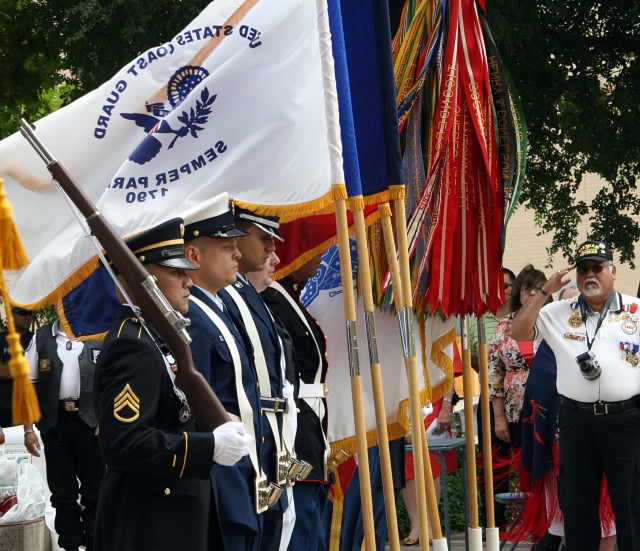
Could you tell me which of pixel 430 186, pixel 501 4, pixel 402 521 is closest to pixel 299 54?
pixel 430 186

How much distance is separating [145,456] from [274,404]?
3.11 feet

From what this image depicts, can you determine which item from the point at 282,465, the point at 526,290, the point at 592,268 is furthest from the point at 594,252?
the point at 282,465

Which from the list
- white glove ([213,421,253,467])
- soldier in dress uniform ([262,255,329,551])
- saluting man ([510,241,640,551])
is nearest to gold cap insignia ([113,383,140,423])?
white glove ([213,421,253,467])

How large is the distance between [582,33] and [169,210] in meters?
6.45

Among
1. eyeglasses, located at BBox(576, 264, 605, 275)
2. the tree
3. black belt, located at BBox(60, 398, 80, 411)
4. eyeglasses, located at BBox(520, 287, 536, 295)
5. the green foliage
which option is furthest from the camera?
the green foliage

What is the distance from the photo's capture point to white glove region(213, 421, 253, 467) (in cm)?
400

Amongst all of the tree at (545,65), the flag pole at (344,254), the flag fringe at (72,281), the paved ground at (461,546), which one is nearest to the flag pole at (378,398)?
the flag pole at (344,254)

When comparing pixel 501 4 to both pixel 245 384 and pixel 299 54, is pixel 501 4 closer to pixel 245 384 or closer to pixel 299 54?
pixel 299 54

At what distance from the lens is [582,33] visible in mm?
10430

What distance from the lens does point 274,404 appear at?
4820mm

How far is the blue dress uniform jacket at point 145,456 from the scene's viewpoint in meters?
3.97

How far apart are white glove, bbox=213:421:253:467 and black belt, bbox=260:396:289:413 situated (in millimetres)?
689

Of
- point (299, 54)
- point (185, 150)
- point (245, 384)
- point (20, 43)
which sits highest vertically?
point (20, 43)

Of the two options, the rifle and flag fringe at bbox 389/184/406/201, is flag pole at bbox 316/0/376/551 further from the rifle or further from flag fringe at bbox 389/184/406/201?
the rifle
